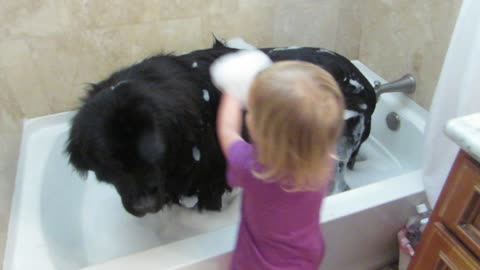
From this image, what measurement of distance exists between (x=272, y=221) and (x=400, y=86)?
1.00 m

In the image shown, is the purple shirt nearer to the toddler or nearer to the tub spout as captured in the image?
the toddler

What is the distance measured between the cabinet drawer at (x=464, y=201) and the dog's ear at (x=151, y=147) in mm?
605

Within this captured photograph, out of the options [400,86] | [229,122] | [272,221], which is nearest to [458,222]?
[272,221]

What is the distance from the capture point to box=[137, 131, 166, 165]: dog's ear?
0.87m

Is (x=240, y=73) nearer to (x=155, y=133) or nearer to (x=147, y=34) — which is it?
(x=155, y=133)

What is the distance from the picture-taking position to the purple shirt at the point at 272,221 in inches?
28.7

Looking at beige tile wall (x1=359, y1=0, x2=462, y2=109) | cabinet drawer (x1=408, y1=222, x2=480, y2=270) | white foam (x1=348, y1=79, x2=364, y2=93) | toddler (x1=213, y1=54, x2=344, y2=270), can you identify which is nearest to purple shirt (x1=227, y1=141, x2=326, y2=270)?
toddler (x1=213, y1=54, x2=344, y2=270)

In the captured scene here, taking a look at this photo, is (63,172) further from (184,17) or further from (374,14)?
(374,14)

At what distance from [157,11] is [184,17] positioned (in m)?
0.10

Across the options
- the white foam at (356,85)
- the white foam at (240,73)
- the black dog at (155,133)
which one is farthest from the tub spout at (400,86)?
the white foam at (240,73)

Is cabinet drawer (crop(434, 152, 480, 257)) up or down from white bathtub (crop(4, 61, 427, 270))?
up

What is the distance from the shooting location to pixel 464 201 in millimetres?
674

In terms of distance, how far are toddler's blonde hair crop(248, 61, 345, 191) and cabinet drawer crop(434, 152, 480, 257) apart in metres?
0.23

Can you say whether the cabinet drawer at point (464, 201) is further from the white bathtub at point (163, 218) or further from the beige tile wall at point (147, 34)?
the beige tile wall at point (147, 34)
